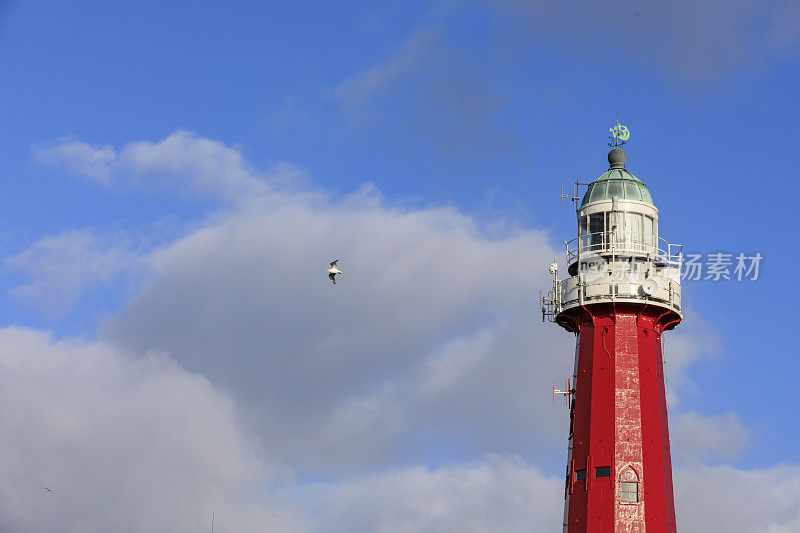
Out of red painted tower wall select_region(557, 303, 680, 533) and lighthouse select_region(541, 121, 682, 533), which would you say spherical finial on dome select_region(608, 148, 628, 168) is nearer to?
lighthouse select_region(541, 121, 682, 533)

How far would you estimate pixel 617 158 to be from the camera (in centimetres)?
8006

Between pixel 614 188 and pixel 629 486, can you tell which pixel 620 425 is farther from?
pixel 614 188

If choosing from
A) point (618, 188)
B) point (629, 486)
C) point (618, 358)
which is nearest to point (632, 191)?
point (618, 188)

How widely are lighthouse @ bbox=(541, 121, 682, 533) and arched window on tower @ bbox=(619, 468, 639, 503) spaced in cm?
5

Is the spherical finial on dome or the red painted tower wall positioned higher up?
the spherical finial on dome

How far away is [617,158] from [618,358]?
39.0 ft

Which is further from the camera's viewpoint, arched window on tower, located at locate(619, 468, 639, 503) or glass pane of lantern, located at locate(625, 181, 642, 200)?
glass pane of lantern, located at locate(625, 181, 642, 200)

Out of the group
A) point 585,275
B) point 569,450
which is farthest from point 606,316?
point 569,450

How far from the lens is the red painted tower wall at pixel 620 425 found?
240 ft

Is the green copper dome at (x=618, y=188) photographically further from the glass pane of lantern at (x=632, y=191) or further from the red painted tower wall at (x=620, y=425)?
the red painted tower wall at (x=620, y=425)

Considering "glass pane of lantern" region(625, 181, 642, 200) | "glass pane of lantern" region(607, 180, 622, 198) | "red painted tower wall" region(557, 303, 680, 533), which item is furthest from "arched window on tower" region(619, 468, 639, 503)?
"glass pane of lantern" region(607, 180, 622, 198)

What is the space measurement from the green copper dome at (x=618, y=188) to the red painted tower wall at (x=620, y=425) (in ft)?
20.2

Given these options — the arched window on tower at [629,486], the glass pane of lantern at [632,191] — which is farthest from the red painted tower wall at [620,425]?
the glass pane of lantern at [632,191]

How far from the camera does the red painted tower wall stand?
Result: 240ft
